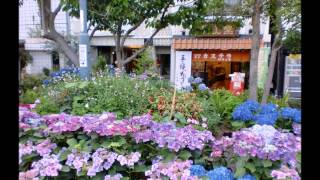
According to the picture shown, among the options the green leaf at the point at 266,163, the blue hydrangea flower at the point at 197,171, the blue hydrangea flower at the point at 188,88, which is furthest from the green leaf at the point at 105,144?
the blue hydrangea flower at the point at 188,88

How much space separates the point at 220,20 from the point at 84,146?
195 inches

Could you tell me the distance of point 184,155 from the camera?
225 cm

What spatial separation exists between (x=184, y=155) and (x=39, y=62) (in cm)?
1793

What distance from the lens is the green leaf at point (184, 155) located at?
224 cm

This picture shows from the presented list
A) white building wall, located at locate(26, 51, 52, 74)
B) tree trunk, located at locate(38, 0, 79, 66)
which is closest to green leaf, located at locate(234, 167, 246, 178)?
tree trunk, located at locate(38, 0, 79, 66)

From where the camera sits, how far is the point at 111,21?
6.21 meters

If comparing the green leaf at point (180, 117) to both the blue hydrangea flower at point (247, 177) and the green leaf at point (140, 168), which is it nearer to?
the green leaf at point (140, 168)

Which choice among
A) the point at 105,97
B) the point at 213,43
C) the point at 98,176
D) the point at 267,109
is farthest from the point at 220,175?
the point at 213,43

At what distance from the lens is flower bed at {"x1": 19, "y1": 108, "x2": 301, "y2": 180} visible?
2.02m

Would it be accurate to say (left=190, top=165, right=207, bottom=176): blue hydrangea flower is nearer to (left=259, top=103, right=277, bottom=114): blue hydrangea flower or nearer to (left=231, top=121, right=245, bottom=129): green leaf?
(left=231, top=121, right=245, bottom=129): green leaf

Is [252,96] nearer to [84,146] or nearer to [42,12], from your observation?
[84,146]

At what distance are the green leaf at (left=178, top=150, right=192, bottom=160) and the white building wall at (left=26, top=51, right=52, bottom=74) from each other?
17.1 m

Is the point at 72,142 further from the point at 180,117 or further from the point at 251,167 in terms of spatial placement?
the point at 251,167
